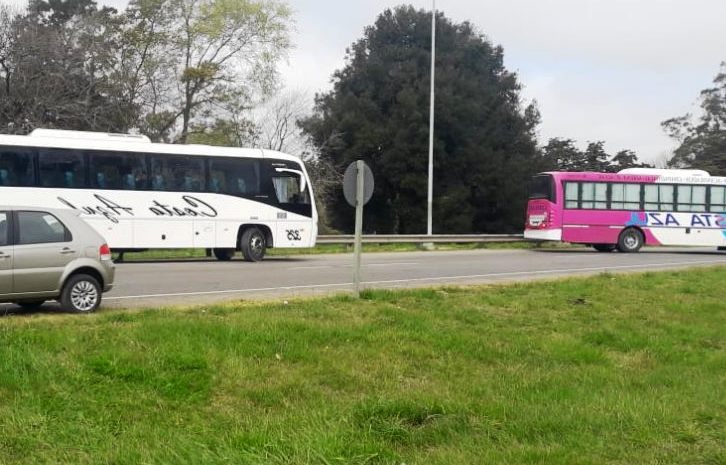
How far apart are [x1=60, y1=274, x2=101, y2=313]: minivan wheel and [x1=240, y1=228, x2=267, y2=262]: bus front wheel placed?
38.1ft

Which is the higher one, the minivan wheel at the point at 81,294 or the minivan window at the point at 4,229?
the minivan window at the point at 4,229

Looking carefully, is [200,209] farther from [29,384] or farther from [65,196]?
[29,384]

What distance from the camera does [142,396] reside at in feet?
20.4

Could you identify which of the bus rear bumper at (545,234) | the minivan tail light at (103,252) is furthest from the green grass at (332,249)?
the minivan tail light at (103,252)

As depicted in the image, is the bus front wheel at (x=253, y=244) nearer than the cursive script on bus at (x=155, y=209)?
No

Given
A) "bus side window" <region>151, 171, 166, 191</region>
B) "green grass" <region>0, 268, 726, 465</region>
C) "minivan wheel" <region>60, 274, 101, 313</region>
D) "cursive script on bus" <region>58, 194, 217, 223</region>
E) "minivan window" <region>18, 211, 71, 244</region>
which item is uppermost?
"bus side window" <region>151, 171, 166, 191</region>

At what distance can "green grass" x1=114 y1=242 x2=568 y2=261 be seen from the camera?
83.7ft

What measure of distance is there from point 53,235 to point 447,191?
37.2 m

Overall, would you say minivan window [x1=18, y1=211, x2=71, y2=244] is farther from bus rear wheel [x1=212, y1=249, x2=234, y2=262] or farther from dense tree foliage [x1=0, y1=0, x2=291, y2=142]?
dense tree foliage [x1=0, y1=0, x2=291, y2=142]

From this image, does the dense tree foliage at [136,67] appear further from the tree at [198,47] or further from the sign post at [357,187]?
the sign post at [357,187]

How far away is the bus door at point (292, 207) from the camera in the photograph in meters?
22.9

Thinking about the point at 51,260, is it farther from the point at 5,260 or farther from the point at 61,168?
the point at 61,168

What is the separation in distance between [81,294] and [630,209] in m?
23.4

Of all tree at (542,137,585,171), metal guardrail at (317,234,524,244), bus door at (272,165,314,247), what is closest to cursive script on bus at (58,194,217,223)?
bus door at (272,165,314,247)
